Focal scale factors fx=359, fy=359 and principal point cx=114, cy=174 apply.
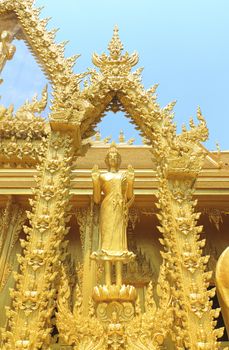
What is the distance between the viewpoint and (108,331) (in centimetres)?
413

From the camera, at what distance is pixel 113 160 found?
570cm

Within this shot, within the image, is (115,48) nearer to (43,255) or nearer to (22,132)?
(22,132)

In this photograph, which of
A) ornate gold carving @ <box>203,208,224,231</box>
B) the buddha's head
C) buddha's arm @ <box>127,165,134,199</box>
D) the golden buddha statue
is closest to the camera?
the golden buddha statue

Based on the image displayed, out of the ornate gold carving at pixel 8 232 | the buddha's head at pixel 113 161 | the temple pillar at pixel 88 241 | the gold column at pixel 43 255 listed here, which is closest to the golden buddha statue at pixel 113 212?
the buddha's head at pixel 113 161

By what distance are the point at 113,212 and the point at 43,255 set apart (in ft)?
3.74

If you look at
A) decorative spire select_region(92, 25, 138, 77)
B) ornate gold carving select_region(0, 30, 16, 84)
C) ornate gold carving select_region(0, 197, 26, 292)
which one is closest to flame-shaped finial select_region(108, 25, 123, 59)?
decorative spire select_region(92, 25, 138, 77)

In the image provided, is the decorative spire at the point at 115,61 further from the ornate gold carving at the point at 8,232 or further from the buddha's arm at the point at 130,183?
the ornate gold carving at the point at 8,232

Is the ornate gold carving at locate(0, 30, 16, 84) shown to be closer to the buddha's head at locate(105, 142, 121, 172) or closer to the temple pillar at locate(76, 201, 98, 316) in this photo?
the temple pillar at locate(76, 201, 98, 316)

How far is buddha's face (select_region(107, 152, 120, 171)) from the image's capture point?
18.7ft

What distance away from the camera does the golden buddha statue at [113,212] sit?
15.7 feet

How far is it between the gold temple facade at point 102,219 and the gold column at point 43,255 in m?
0.02

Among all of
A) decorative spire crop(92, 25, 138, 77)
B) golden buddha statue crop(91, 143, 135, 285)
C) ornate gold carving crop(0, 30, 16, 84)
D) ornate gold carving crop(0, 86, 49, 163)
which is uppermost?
ornate gold carving crop(0, 30, 16, 84)

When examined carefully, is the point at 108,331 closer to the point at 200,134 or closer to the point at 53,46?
the point at 200,134

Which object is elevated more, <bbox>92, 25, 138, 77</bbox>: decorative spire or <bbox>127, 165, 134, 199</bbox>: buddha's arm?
<bbox>92, 25, 138, 77</bbox>: decorative spire
